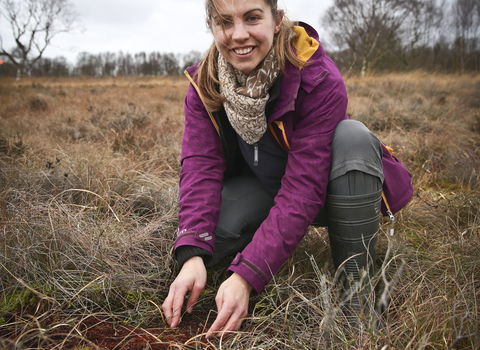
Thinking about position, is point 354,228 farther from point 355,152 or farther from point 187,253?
point 187,253

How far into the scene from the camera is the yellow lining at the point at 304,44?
49.9 inches

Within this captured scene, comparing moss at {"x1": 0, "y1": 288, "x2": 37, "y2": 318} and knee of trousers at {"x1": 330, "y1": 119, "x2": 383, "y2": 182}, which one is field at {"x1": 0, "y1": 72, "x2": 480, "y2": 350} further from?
knee of trousers at {"x1": 330, "y1": 119, "x2": 383, "y2": 182}

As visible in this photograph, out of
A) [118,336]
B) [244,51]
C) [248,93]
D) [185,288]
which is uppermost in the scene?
[244,51]

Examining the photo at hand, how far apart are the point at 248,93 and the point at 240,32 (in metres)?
0.25

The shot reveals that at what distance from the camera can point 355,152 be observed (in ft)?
3.94

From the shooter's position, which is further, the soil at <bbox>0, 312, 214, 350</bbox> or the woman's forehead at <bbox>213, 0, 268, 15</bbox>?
the woman's forehead at <bbox>213, 0, 268, 15</bbox>

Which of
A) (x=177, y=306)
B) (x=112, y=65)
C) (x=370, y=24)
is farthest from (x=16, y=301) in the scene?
(x=112, y=65)

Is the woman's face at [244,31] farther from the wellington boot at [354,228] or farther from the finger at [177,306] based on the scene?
the finger at [177,306]

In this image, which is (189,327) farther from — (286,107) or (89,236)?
(286,107)

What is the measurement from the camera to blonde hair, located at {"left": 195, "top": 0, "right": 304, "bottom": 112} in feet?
4.11

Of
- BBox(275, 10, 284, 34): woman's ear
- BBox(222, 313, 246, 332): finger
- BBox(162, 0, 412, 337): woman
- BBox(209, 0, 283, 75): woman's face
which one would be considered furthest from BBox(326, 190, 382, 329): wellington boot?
BBox(275, 10, 284, 34): woman's ear

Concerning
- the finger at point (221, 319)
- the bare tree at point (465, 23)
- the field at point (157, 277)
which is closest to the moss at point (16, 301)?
the field at point (157, 277)

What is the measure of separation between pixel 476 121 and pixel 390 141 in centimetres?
200

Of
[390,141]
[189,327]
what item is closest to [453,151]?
[390,141]
